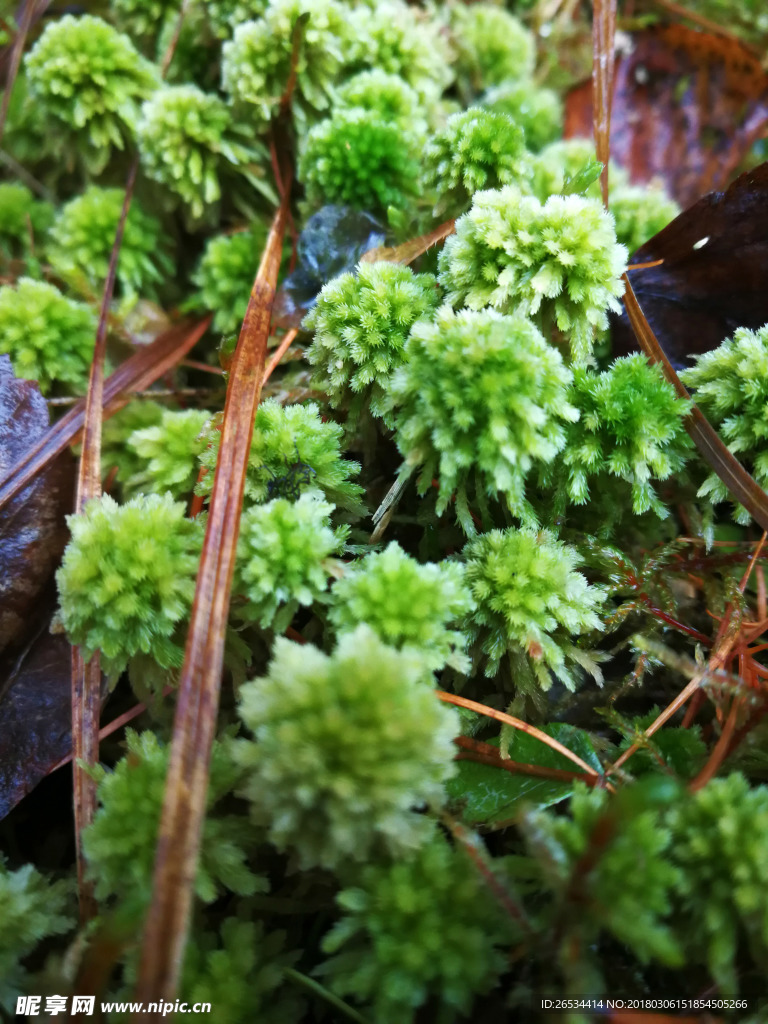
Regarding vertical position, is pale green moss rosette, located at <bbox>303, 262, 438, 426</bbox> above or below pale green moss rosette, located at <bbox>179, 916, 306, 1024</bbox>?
above

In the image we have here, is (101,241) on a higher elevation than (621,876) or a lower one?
higher

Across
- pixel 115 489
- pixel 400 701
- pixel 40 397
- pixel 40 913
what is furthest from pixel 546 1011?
pixel 40 397

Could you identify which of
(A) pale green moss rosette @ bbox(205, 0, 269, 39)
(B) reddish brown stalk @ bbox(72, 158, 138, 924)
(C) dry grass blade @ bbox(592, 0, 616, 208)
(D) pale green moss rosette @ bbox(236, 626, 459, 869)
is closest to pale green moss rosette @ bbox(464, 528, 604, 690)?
(D) pale green moss rosette @ bbox(236, 626, 459, 869)

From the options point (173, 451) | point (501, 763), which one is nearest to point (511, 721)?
point (501, 763)

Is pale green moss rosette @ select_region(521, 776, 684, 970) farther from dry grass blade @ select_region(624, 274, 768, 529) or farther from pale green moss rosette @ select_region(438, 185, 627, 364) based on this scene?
pale green moss rosette @ select_region(438, 185, 627, 364)

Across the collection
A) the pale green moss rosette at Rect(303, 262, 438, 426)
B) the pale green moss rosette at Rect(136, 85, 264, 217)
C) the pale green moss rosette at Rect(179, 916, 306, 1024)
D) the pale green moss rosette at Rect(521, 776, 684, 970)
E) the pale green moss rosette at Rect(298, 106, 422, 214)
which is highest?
the pale green moss rosette at Rect(136, 85, 264, 217)

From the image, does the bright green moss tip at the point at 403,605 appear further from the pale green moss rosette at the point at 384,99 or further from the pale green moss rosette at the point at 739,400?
the pale green moss rosette at the point at 384,99

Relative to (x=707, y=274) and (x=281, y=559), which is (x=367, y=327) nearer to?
(x=281, y=559)

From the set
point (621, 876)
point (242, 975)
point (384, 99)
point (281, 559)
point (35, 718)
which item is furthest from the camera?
point (384, 99)
